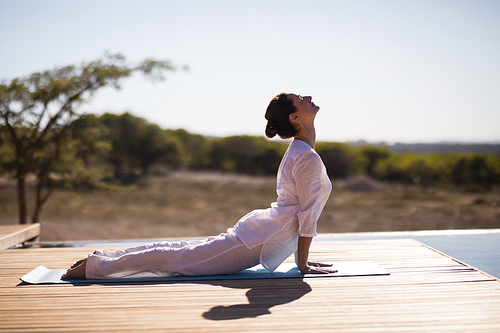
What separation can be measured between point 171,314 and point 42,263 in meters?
1.48

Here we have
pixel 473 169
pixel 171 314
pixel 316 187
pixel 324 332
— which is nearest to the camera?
pixel 324 332

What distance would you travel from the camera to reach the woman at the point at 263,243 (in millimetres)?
2262

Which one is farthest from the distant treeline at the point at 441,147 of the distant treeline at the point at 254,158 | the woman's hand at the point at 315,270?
the woman's hand at the point at 315,270

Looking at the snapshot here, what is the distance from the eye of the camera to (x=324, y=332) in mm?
1576

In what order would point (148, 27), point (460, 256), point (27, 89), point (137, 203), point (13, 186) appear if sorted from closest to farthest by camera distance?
1. point (460, 256)
2. point (27, 89)
3. point (148, 27)
4. point (13, 186)
5. point (137, 203)

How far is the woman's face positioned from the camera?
2.31 m

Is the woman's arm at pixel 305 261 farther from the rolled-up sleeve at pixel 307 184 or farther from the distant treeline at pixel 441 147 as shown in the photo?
the distant treeline at pixel 441 147

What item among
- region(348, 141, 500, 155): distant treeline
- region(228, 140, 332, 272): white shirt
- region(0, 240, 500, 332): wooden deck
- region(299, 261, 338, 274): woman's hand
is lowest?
region(0, 240, 500, 332): wooden deck

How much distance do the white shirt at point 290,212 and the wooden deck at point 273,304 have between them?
21cm

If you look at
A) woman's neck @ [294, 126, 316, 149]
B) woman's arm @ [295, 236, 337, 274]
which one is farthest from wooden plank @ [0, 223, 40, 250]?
woman's neck @ [294, 126, 316, 149]

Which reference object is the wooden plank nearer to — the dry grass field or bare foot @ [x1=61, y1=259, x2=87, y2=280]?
bare foot @ [x1=61, y1=259, x2=87, y2=280]

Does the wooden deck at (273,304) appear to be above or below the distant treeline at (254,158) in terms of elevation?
below

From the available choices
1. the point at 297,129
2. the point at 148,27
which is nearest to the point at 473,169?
the point at 148,27

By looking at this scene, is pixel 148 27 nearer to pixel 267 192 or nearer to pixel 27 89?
pixel 27 89
